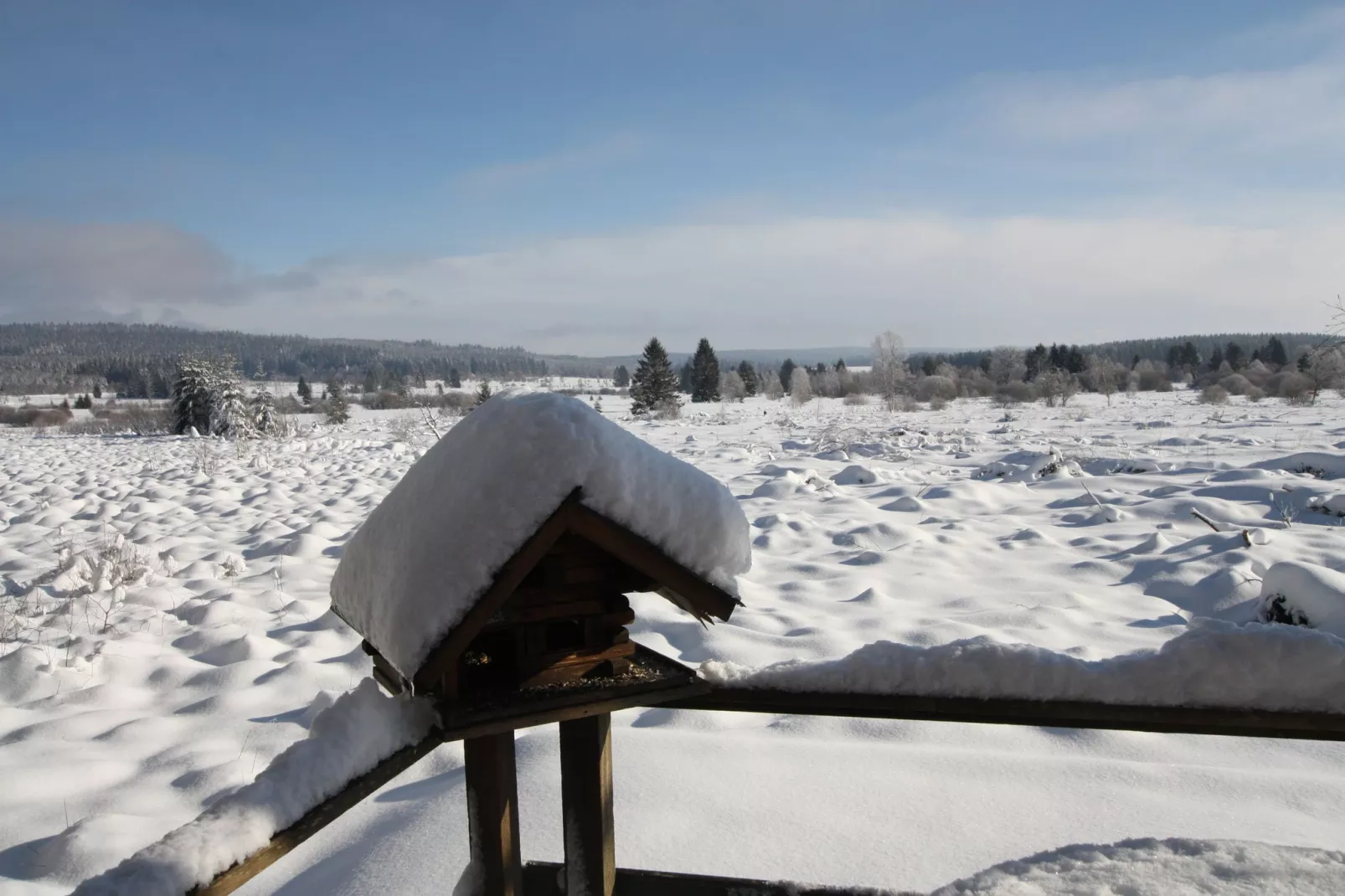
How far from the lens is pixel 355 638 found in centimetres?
545

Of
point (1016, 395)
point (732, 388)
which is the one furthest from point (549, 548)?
point (732, 388)

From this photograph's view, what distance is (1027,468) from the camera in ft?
37.7

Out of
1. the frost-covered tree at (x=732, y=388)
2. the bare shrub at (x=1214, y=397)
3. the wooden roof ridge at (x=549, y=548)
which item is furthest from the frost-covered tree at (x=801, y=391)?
the wooden roof ridge at (x=549, y=548)

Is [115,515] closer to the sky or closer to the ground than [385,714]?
closer to the ground

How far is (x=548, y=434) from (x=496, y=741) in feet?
2.07

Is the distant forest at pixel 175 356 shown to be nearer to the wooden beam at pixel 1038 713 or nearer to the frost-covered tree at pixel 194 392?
the frost-covered tree at pixel 194 392

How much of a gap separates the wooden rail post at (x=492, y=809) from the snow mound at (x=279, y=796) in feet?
0.62

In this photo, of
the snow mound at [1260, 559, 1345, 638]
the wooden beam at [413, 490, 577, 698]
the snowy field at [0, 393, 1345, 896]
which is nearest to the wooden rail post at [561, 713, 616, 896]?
the wooden beam at [413, 490, 577, 698]

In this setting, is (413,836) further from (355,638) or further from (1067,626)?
(1067,626)

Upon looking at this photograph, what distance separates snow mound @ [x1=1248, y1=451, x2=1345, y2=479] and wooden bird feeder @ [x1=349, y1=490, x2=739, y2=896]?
11.5 metres

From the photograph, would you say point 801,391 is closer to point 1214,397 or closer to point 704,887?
point 1214,397

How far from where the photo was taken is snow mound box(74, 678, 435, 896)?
966 mm

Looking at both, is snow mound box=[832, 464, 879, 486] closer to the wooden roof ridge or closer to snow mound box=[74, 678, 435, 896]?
the wooden roof ridge

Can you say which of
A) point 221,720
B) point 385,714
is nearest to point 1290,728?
point 385,714
